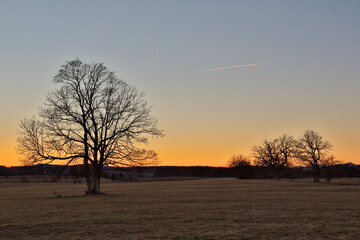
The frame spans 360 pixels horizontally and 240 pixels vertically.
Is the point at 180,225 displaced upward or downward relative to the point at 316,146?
downward

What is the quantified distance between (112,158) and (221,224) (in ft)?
75.8

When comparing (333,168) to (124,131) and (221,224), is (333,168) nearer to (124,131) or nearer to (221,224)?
(124,131)

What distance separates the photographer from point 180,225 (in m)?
17.5

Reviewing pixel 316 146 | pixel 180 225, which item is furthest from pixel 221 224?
pixel 316 146

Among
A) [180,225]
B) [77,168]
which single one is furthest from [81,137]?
[180,225]

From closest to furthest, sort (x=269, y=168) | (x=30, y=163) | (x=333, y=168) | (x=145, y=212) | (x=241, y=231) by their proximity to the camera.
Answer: (x=241, y=231) < (x=145, y=212) < (x=30, y=163) < (x=333, y=168) < (x=269, y=168)

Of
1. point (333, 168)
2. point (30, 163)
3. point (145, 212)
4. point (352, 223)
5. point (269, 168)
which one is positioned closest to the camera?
point (352, 223)

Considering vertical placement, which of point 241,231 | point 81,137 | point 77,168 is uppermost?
point 81,137

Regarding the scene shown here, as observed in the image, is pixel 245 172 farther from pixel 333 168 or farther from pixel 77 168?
pixel 77 168

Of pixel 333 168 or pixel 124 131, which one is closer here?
pixel 124 131

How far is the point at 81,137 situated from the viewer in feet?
125

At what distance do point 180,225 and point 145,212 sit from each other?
583 centimetres

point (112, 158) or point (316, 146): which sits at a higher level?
point (316, 146)

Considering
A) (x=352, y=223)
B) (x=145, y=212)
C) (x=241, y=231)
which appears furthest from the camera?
(x=145, y=212)
